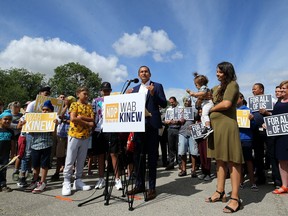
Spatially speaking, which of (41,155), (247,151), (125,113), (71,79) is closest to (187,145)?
(247,151)

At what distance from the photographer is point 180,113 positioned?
23.7 ft

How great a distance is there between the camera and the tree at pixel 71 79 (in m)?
56.0

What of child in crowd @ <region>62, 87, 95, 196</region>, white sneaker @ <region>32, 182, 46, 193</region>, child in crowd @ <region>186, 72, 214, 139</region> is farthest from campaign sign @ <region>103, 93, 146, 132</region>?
white sneaker @ <region>32, 182, 46, 193</region>

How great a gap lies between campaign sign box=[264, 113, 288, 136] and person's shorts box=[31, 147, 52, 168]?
474 cm

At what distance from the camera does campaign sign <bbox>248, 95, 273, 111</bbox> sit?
17.4 feet

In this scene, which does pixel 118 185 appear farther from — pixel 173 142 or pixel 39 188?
pixel 173 142

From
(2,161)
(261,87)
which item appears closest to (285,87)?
(261,87)

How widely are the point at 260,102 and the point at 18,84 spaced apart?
6843 centimetres

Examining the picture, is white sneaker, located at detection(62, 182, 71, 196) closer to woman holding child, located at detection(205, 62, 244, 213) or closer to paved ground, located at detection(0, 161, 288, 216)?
paved ground, located at detection(0, 161, 288, 216)

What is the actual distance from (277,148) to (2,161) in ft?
19.0

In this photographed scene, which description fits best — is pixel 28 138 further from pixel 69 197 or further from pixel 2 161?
pixel 69 197

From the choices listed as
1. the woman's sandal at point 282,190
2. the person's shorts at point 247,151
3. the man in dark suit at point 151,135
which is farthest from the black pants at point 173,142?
the woman's sandal at point 282,190

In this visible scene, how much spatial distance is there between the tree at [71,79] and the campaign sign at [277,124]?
5325cm

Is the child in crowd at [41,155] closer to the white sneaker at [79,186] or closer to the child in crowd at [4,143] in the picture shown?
the child in crowd at [4,143]
